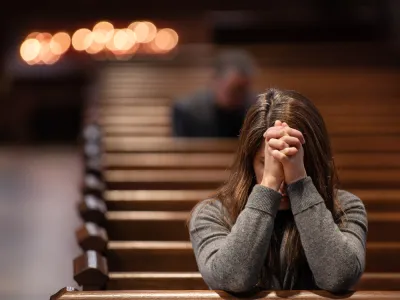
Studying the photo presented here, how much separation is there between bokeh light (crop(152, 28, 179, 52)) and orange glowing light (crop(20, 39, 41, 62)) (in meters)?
1.05

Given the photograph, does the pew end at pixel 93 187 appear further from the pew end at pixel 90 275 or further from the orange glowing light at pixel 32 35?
the orange glowing light at pixel 32 35

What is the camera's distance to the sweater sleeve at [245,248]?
1.53 metres

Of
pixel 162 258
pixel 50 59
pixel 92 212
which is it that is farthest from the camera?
pixel 50 59

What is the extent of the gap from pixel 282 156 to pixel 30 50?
5998mm

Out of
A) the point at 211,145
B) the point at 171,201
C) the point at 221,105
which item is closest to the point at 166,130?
the point at 221,105

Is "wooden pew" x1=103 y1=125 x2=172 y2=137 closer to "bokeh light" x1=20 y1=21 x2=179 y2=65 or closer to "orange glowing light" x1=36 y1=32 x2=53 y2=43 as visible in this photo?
"bokeh light" x1=20 y1=21 x2=179 y2=65

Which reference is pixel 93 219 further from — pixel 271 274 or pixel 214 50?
pixel 214 50

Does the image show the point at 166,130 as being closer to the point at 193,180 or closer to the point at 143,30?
the point at 193,180

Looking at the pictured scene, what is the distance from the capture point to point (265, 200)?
155 cm

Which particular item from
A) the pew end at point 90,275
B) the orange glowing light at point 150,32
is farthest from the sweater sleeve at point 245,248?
the orange glowing light at point 150,32

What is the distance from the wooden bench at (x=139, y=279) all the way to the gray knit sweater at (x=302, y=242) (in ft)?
1.19

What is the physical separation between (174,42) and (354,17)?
1738 millimetres

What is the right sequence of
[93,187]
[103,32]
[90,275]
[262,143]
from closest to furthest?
[262,143] → [90,275] → [93,187] → [103,32]

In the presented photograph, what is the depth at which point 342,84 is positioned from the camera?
5.48 metres
